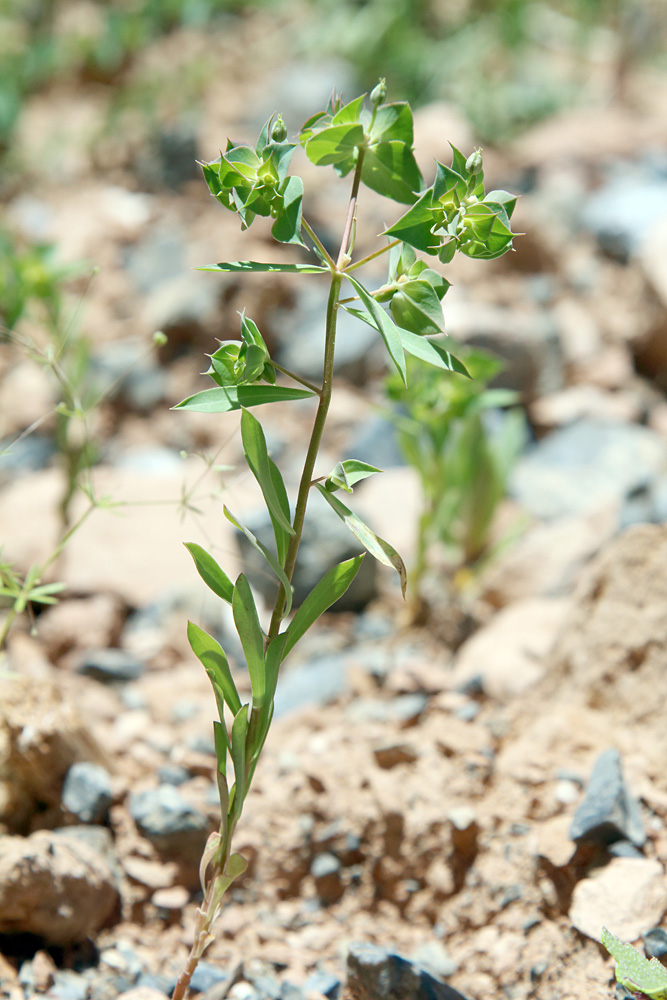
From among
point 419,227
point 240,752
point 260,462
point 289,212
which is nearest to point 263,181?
point 289,212

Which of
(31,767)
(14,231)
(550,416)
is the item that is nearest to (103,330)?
(14,231)

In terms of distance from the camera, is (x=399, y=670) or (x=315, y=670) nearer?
(x=399, y=670)

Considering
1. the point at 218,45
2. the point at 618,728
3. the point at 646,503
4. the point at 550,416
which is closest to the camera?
the point at 618,728

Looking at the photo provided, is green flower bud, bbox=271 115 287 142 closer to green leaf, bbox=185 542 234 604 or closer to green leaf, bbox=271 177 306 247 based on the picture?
green leaf, bbox=271 177 306 247

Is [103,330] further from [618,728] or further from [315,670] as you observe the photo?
[618,728]

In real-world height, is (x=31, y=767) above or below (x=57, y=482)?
above

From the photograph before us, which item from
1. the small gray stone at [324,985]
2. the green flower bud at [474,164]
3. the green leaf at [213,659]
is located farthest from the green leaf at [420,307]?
the small gray stone at [324,985]

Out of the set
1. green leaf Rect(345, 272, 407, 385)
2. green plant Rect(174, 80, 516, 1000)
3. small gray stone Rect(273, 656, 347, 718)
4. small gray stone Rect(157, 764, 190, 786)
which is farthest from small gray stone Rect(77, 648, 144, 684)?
green leaf Rect(345, 272, 407, 385)
